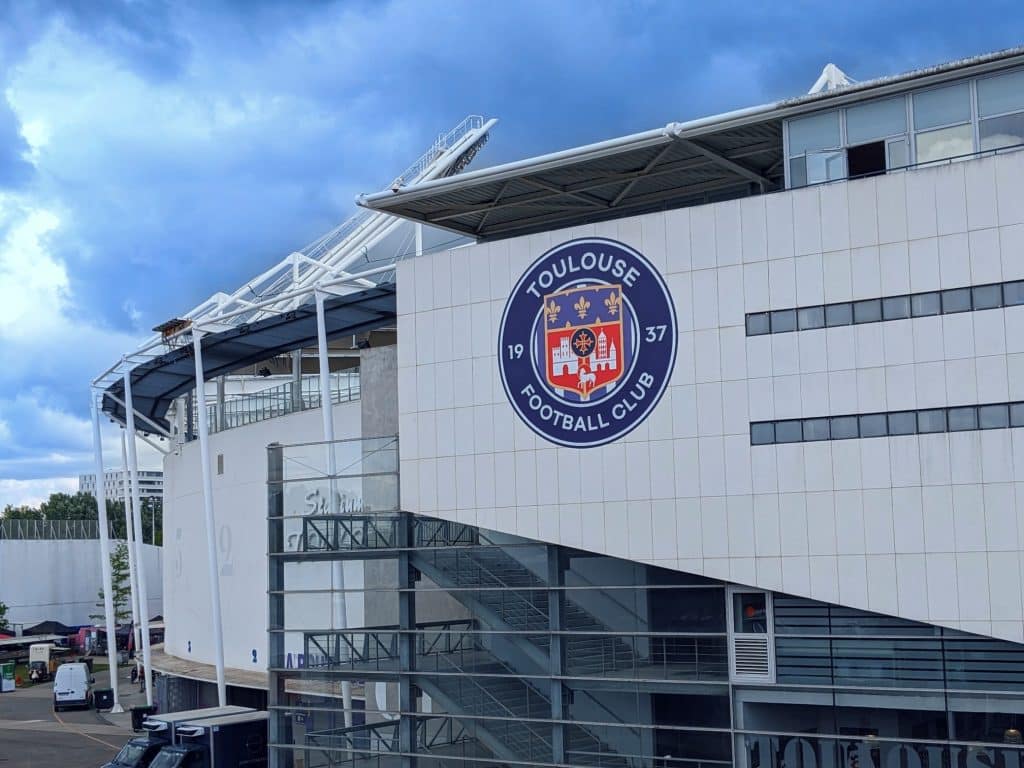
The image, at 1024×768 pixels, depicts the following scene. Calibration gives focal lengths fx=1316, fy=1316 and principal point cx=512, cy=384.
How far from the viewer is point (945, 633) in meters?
25.8

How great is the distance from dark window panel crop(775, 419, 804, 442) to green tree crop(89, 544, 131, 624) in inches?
3462

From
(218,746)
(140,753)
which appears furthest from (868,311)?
(140,753)

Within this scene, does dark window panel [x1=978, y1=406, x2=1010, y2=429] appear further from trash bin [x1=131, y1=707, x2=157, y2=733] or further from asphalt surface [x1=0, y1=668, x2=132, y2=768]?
trash bin [x1=131, y1=707, x2=157, y2=733]

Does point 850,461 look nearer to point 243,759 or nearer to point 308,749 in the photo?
point 308,749

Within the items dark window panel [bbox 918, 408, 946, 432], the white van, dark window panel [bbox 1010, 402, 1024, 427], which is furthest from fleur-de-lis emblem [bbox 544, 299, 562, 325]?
the white van

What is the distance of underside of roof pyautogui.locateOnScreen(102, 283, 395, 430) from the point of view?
50344 mm

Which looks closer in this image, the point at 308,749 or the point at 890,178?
the point at 890,178

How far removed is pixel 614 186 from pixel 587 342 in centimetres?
567

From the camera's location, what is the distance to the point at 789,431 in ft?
89.9

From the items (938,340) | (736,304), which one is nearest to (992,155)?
(938,340)

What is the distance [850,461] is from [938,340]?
2.97 metres

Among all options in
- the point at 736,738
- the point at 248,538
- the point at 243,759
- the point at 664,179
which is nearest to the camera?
the point at 736,738

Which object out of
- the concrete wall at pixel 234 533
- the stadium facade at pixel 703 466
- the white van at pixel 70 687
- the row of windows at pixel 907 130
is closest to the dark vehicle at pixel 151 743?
the stadium facade at pixel 703 466

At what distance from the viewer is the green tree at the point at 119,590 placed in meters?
109
